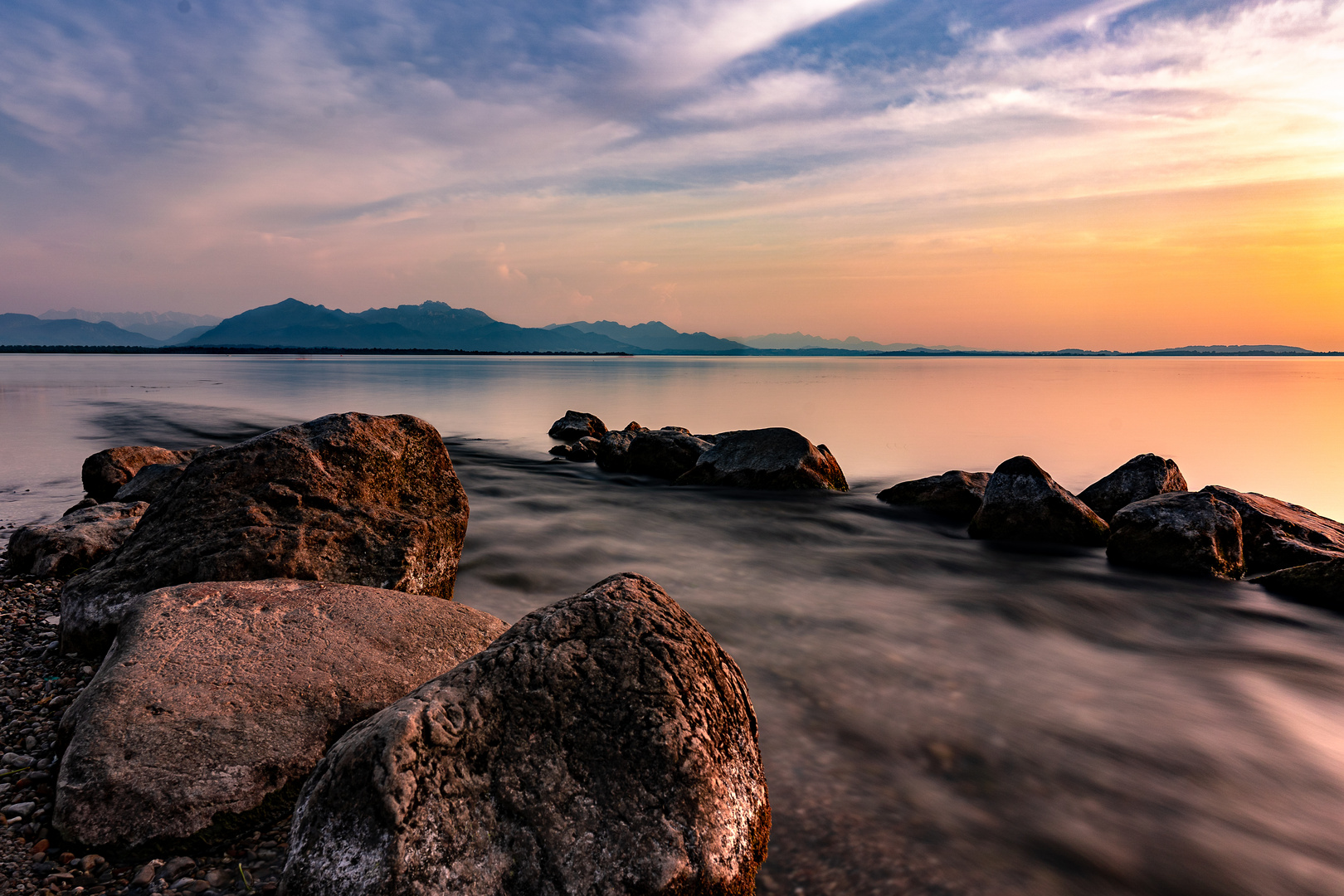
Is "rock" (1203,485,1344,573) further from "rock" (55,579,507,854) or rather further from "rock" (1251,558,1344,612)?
"rock" (55,579,507,854)

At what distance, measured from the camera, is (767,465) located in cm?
1507

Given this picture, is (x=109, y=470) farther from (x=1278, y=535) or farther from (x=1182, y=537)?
(x=1278, y=535)

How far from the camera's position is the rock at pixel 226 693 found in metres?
3.52

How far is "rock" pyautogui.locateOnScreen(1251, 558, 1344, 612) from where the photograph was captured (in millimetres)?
8352

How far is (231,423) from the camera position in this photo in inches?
1080

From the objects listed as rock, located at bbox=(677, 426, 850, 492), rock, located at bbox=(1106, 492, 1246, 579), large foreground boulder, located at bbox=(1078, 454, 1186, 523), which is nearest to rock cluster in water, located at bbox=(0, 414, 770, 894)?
rock, located at bbox=(1106, 492, 1246, 579)

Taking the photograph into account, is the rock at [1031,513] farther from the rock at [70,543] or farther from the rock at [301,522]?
the rock at [70,543]

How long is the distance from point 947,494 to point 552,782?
1138cm

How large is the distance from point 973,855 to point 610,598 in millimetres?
2614

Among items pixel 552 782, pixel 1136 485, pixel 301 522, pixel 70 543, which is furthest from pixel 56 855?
pixel 1136 485

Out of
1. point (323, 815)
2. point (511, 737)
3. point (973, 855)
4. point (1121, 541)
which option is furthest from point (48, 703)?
point (1121, 541)

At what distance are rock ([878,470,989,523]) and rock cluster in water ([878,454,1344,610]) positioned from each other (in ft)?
1.27

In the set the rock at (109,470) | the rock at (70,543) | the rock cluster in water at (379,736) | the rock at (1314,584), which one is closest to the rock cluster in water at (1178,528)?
the rock at (1314,584)

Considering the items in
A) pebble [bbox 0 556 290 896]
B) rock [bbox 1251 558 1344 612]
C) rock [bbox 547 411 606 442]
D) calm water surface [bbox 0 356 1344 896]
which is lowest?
calm water surface [bbox 0 356 1344 896]
